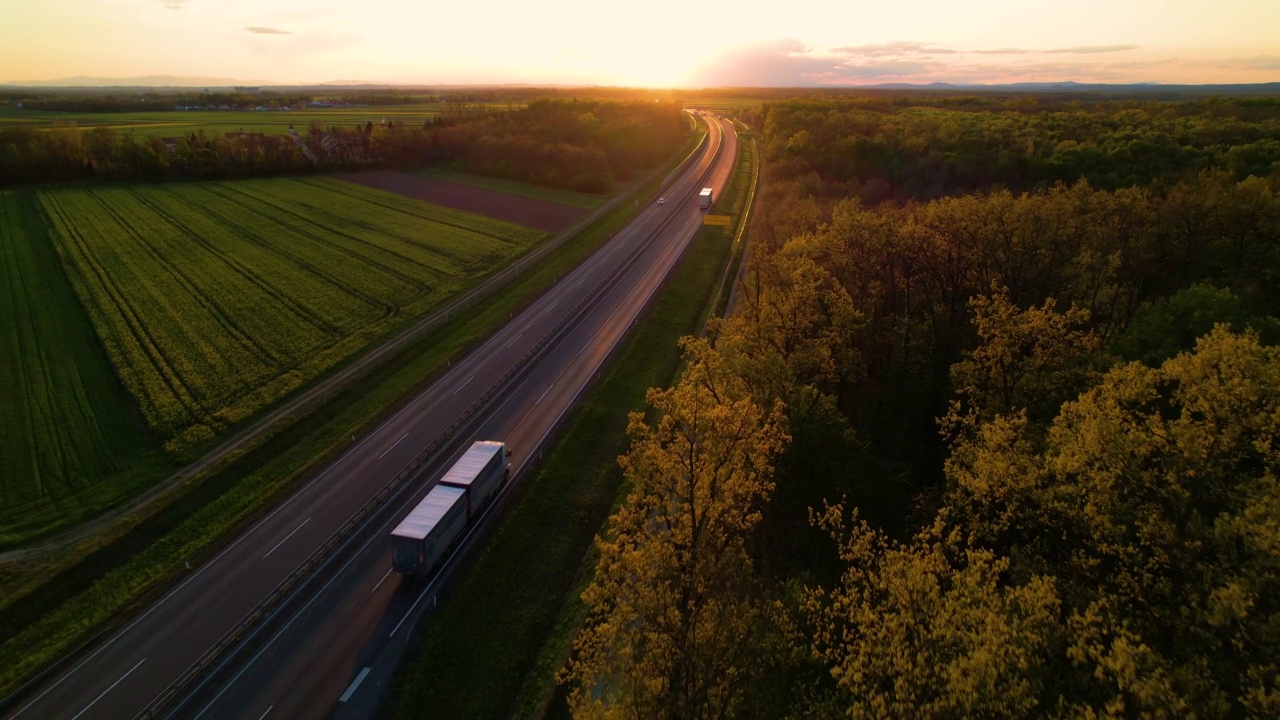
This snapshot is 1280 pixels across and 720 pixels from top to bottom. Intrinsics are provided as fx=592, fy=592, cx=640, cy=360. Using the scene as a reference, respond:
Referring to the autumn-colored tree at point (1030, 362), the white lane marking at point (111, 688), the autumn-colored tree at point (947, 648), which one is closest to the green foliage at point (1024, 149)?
the autumn-colored tree at point (1030, 362)

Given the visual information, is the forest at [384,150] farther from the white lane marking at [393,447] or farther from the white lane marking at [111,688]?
the white lane marking at [111,688]

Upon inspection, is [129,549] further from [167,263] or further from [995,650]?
[167,263]

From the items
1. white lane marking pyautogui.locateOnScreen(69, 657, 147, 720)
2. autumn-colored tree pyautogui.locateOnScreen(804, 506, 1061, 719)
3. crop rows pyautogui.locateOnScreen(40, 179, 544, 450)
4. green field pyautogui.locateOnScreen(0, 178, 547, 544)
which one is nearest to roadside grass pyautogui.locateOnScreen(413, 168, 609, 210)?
crop rows pyautogui.locateOnScreen(40, 179, 544, 450)

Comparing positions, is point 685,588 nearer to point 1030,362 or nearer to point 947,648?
point 947,648

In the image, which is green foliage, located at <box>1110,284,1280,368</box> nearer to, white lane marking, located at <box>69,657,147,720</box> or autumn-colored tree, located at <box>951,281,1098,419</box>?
autumn-colored tree, located at <box>951,281,1098,419</box>

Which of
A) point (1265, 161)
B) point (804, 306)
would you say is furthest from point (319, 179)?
point (1265, 161)

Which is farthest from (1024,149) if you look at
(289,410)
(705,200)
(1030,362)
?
(289,410)

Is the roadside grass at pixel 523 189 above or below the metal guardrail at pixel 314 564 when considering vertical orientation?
above

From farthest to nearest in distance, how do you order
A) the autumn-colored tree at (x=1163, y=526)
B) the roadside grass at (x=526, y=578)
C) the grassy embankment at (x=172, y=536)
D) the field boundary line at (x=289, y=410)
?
the field boundary line at (x=289, y=410) < the grassy embankment at (x=172, y=536) < the roadside grass at (x=526, y=578) < the autumn-colored tree at (x=1163, y=526)
